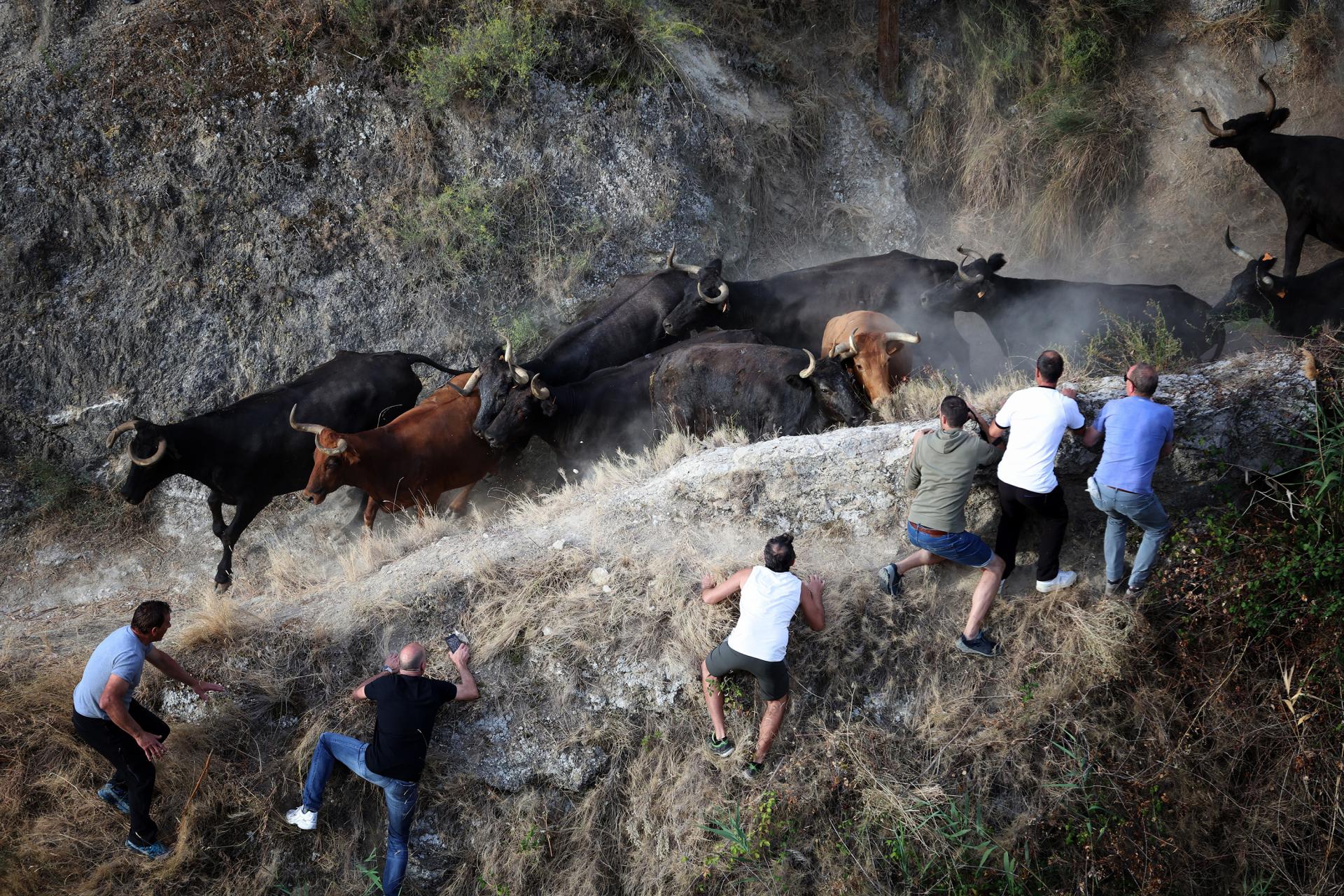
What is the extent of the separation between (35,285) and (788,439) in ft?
31.0

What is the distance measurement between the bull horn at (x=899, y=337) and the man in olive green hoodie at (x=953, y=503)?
2.96 metres

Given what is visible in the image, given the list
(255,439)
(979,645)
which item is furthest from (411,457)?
(979,645)

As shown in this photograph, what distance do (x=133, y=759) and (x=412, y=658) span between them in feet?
6.47

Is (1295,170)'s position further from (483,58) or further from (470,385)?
(470,385)

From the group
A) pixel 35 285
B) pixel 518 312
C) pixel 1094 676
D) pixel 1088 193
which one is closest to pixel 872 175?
pixel 1088 193

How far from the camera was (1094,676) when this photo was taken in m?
6.69

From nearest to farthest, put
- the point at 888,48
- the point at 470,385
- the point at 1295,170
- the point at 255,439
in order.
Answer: the point at 255,439 → the point at 470,385 → the point at 1295,170 → the point at 888,48

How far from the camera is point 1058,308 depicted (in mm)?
10781

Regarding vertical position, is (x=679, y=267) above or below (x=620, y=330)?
above

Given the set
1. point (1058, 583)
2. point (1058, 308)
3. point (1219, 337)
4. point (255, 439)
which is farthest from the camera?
point (1058, 308)

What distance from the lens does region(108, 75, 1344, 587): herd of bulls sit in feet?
31.9

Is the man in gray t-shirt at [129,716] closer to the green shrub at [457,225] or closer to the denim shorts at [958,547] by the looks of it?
the denim shorts at [958,547]

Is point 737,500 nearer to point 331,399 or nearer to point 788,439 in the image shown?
point 788,439

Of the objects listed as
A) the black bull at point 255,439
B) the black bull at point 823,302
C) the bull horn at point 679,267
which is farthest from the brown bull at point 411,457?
the bull horn at point 679,267
